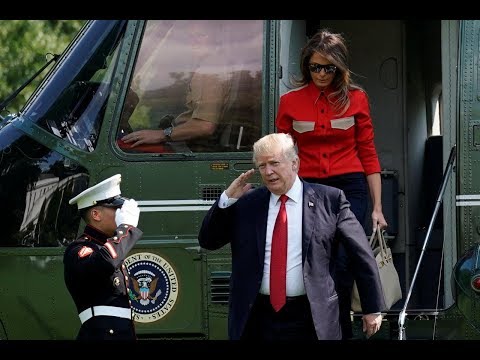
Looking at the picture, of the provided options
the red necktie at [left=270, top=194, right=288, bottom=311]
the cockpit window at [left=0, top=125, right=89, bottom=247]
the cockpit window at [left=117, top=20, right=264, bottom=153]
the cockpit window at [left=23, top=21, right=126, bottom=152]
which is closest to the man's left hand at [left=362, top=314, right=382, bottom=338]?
the red necktie at [left=270, top=194, right=288, bottom=311]

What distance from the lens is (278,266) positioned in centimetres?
682

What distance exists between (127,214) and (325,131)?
137cm

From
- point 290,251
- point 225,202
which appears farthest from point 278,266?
point 225,202

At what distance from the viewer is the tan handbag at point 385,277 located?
7.63 m

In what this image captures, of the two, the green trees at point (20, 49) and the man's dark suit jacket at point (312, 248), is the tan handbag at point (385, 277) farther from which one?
the green trees at point (20, 49)

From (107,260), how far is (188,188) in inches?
59.1

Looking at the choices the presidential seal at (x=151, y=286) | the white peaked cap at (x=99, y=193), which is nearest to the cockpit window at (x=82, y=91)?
the presidential seal at (x=151, y=286)

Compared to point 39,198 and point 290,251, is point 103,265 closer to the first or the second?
point 290,251

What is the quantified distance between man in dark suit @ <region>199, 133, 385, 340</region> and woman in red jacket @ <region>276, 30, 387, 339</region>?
2.16 ft

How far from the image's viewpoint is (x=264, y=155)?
22.7 feet

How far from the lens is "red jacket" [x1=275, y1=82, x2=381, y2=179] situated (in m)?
7.70

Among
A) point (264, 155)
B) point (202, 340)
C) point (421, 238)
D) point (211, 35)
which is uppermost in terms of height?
point (211, 35)

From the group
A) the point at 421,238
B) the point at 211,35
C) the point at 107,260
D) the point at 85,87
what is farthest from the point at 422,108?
the point at 107,260

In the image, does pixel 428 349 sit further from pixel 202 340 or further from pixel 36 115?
pixel 36 115
